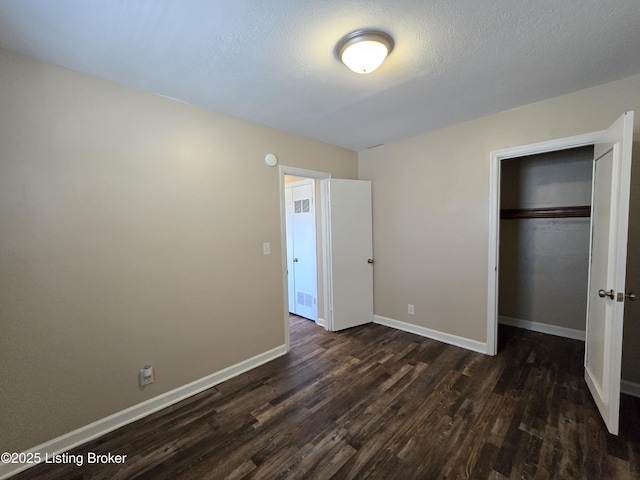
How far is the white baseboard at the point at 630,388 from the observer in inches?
79.5

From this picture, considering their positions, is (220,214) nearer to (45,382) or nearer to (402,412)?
(45,382)

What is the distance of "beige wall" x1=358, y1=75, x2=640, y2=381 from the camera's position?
7.35 ft

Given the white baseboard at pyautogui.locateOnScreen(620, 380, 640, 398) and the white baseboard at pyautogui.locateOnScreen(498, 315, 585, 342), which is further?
the white baseboard at pyautogui.locateOnScreen(498, 315, 585, 342)

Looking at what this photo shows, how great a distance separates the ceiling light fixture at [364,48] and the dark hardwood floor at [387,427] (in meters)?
2.35

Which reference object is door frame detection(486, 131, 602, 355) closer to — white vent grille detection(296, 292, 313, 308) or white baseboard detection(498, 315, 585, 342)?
white baseboard detection(498, 315, 585, 342)

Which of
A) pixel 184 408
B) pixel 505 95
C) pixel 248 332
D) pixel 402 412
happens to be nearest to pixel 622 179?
pixel 505 95

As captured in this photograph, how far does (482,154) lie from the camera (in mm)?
2688

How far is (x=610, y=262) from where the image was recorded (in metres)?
A: 1.69

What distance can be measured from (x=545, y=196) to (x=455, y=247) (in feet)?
4.72

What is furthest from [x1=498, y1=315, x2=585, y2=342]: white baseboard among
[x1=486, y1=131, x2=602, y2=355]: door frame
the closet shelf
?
the closet shelf

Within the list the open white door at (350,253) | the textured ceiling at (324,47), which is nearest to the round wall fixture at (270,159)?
the textured ceiling at (324,47)

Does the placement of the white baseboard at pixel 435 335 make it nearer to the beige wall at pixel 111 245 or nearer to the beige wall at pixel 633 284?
the beige wall at pixel 633 284

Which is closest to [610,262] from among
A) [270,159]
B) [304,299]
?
[270,159]

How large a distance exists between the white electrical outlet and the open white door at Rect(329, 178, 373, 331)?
6.64 feet
